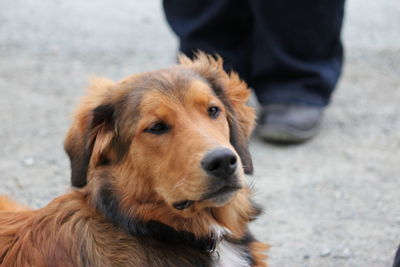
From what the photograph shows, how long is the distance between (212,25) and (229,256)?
3079mm

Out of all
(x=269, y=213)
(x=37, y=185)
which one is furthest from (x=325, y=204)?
(x=37, y=185)

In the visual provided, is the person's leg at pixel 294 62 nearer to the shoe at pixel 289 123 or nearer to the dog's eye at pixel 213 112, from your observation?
the shoe at pixel 289 123

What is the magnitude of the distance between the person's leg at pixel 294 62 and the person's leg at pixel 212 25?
0.72 ft

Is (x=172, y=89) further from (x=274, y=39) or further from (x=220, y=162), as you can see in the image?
(x=274, y=39)

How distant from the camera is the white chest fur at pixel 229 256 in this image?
328 cm

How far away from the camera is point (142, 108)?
128 inches

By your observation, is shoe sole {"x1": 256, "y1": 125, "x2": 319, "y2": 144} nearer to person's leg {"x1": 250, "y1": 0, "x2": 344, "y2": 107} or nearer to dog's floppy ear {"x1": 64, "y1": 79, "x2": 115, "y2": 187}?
person's leg {"x1": 250, "y1": 0, "x2": 344, "y2": 107}

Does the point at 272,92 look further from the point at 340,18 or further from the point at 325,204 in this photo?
the point at 325,204

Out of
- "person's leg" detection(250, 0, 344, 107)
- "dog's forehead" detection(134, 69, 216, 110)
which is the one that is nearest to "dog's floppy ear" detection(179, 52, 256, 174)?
"dog's forehead" detection(134, 69, 216, 110)

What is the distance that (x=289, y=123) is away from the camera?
5.63 metres

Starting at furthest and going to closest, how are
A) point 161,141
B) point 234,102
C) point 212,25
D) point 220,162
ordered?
point 212,25, point 234,102, point 161,141, point 220,162

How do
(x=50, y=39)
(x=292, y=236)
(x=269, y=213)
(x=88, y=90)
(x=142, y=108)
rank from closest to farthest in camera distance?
1. (x=142, y=108)
2. (x=88, y=90)
3. (x=292, y=236)
4. (x=269, y=213)
5. (x=50, y=39)

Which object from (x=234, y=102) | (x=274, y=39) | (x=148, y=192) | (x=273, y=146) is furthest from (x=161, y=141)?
(x=274, y=39)

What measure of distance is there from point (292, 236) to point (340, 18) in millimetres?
2264
